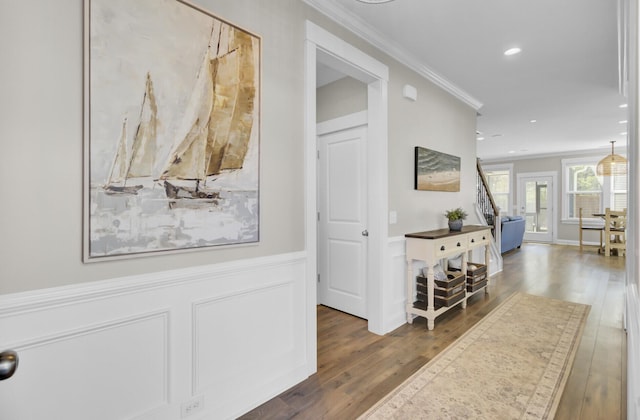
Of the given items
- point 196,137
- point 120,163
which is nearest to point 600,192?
point 196,137

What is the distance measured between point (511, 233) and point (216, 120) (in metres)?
7.54

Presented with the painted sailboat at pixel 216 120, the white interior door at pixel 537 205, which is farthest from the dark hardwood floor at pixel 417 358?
the white interior door at pixel 537 205

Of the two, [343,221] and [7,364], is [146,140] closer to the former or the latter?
[7,364]

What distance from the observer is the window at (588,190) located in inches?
326

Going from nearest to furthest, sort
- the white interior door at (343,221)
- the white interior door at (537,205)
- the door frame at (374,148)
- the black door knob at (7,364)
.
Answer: the black door knob at (7,364)
the door frame at (374,148)
the white interior door at (343,221)
the white interior door at (537,205)

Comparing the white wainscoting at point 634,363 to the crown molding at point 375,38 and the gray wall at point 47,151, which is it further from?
the crown molding at point 375,38

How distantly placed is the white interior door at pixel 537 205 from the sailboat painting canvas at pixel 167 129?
10164 mm

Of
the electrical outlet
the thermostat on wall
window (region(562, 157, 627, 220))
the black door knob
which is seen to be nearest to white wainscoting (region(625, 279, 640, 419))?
the black door knob

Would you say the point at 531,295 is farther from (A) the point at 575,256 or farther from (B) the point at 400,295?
(A) the point at 575,256

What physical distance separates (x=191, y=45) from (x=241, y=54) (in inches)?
11.1

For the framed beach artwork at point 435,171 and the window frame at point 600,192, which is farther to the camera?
the window frame at point 600,192

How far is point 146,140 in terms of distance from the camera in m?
1.45

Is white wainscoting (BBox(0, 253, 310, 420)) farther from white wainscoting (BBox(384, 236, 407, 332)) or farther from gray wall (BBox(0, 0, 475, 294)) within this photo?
white wainscoting (BBox(384, 236, 407, 332))

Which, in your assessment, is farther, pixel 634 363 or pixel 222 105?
pixel 222 105
